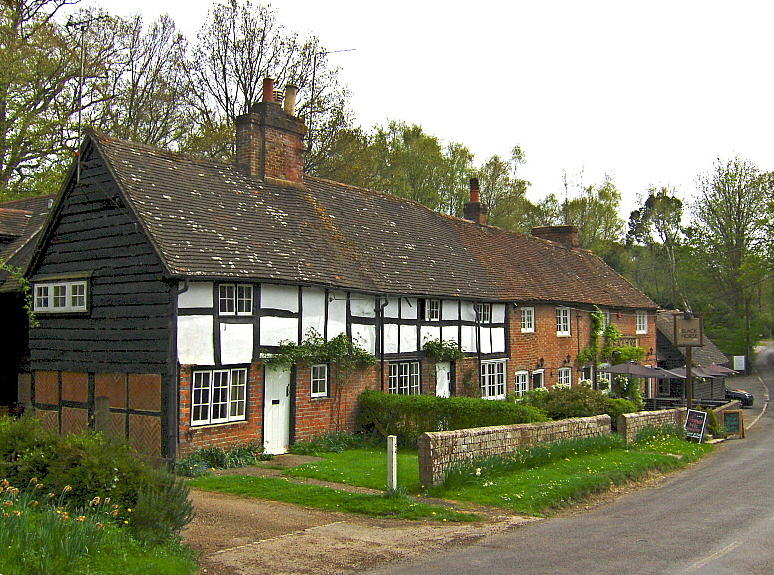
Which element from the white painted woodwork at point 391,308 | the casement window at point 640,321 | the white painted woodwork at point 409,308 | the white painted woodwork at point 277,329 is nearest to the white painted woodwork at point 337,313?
the white painted woodwork at point 277,329

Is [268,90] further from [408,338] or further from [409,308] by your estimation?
[408,338]

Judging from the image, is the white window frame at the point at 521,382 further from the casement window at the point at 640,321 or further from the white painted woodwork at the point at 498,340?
the casement window at the point at 640,321

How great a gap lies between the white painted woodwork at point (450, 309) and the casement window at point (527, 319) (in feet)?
14.4

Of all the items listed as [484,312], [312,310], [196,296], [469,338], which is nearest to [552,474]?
[312,310]

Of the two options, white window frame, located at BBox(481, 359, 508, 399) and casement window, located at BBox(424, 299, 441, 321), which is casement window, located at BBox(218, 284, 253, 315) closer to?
casement window, located at BBox(424, 299, 441, 321)

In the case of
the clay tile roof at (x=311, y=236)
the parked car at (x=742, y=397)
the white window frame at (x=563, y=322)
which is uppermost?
the clay tile roof at (x=311, y=236)

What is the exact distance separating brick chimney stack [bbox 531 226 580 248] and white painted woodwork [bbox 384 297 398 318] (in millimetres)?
19183

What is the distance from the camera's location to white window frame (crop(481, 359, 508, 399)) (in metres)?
26.4

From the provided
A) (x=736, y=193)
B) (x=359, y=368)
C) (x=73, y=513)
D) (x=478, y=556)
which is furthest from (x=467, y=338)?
(x=736, y=193)

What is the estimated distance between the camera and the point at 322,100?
36.8 metres

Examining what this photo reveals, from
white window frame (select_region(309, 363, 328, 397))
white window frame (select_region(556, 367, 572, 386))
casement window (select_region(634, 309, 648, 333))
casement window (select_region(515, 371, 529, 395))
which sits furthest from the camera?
casement window (select_region(634, 309, 648, 333))

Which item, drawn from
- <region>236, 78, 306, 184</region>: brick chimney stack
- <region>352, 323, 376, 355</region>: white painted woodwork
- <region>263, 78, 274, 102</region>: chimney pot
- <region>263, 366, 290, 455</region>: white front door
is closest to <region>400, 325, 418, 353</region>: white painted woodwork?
<region>352, 323, 376, 355</region>: white painted woodwork

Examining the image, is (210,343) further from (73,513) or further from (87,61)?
(87,61)

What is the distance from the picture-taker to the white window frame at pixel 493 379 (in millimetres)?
26391
